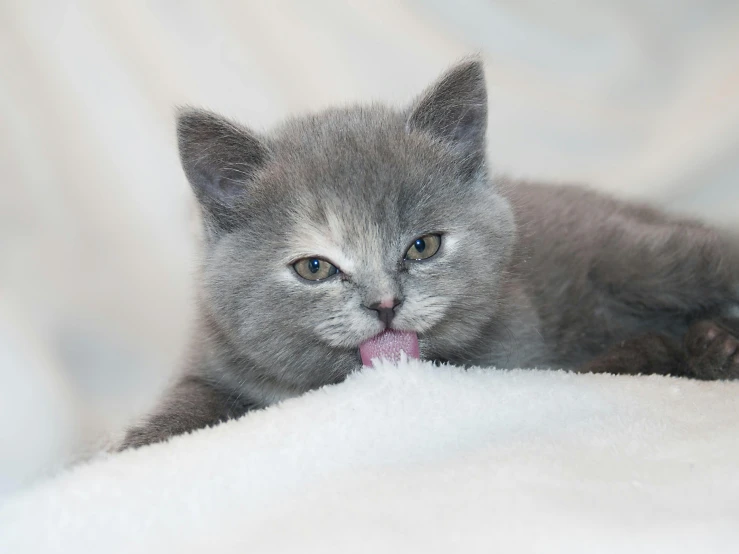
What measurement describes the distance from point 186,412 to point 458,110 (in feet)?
2.47

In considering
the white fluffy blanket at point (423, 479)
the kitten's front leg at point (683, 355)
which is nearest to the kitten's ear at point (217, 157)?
the white fluffy blanket at point (423, 479)

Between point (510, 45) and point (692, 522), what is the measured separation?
160cm

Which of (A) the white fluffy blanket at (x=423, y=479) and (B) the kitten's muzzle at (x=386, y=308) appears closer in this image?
(A) the white fluffy blanket at (x=423, y=479)

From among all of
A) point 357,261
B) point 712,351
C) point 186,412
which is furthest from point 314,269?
point 712,351

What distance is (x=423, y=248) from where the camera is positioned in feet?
4.10

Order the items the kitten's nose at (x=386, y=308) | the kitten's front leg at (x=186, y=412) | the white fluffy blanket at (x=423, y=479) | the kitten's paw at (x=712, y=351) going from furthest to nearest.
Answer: the kitten's paw at (x=712, y=351) → the kitten's front leg at (x=186, y=412) → the kitten's nose at (x=386, y=308) → the white fluffy blanket at (x=423, y=479)

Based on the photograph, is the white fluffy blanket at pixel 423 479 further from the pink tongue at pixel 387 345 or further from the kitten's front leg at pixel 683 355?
the kitten's front leg at pixel 683 355

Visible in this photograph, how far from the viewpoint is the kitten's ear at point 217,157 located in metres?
1.29

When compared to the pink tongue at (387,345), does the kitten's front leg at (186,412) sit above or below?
below

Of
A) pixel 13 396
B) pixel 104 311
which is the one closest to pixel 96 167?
pixel 104 311

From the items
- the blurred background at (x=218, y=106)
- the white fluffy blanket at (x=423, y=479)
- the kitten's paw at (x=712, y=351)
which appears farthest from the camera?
the blurred background at (x=218, y=106)

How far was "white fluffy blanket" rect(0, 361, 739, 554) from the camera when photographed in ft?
2.72

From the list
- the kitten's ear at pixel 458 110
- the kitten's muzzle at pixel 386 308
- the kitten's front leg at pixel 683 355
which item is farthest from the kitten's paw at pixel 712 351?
the kitten's muzzle at pixel 386 308

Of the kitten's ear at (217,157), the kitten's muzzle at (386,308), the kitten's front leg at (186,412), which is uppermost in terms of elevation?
the kitten's ear at (217,157)
